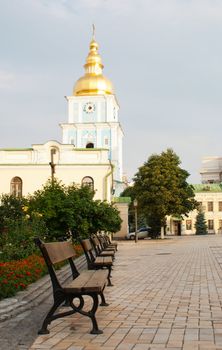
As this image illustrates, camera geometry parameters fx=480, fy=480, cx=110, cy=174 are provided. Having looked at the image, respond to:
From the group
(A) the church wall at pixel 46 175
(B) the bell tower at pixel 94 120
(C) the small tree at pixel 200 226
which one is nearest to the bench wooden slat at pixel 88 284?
(A) the church wall at pixel 46 175

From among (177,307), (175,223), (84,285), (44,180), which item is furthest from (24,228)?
(175,223)

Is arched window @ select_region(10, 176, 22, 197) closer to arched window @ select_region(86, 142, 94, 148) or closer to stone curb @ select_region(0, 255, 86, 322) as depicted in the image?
arched window @ select_region(86, 142, 94, 148)

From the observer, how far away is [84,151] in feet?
129

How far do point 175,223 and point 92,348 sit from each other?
6902cm

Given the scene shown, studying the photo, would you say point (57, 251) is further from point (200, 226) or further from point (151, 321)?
point (200, 226)

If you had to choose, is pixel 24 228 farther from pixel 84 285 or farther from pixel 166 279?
pixel 84 285

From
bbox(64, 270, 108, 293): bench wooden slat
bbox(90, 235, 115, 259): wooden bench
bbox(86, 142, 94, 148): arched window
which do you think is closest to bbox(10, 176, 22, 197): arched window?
bbox(86, 142, 94, 148): arched window

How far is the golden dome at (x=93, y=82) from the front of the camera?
59156 mm

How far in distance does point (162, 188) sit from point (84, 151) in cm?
822

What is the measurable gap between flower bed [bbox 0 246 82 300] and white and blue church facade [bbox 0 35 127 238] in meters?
17.1

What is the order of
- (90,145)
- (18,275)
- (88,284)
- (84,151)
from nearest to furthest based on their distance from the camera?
(88,284)
(18,275)
(84,151)
(90,145)

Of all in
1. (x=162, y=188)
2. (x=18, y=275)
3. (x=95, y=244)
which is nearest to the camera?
(x=18, y=275)

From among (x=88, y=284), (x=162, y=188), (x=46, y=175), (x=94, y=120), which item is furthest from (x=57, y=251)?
(x=94, y=120)

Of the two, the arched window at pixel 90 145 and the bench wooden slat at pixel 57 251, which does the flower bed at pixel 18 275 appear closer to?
the bench wooden slat at pixel 57 251
